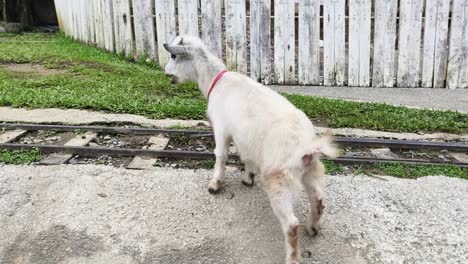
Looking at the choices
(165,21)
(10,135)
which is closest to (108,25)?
(165,21)

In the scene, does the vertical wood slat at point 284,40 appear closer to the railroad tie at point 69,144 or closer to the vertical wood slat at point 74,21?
the railroad tie at point 69,144

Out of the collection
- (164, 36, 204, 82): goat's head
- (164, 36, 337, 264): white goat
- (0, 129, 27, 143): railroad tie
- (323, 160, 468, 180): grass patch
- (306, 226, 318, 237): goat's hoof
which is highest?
(164, 36, 204, 82): goat's head

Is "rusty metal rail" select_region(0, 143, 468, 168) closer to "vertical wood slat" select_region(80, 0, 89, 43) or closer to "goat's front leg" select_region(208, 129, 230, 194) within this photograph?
"goat's front leg" select_region(208, 129, 230, 194)

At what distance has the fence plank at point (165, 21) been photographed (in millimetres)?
8539

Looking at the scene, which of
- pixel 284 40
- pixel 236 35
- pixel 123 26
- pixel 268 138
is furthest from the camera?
pixel 123 26

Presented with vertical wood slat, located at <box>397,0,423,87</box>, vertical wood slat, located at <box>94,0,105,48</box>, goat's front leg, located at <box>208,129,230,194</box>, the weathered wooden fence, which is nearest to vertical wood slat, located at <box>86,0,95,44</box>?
vertical wood slat, located at <box>94,0,105,48</box>

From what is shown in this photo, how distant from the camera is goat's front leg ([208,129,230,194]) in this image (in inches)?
169

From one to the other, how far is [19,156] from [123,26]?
504cm

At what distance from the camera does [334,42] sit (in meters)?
7.90

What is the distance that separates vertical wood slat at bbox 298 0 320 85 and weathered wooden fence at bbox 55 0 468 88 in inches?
0.6

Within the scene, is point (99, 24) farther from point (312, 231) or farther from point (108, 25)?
point (312, 231)

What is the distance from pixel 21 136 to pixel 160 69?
144 inches

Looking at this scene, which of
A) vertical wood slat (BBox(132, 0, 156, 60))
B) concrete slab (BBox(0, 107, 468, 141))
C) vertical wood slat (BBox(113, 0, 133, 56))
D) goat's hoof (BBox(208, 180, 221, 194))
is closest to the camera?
goat's hoof (BBox(208, 180, 221, 194))

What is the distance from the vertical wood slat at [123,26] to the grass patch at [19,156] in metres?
4.72
